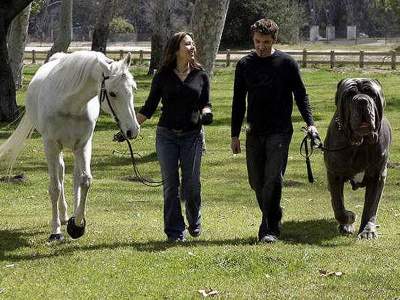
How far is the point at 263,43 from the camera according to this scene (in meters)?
7.98

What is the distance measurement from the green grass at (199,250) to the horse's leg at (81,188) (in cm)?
18

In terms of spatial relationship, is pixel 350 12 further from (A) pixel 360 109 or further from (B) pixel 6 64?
(A) pixel 360 109

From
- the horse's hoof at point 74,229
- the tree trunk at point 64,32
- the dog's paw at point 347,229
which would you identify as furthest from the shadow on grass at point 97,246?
the tree trunk at point 64,32

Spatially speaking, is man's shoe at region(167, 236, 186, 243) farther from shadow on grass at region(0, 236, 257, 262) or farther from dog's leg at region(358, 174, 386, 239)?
dog's leg at region(358, 174, 386, 239)

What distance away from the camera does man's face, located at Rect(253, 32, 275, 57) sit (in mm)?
7941

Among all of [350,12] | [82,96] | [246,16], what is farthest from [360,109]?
[350,12]

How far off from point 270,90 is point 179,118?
0.90 metres

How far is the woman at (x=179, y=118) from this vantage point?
8.05 metres

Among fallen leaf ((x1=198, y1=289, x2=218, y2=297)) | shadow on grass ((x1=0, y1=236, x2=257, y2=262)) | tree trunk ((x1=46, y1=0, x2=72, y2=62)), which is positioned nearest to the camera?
fallen leaf ((x1=198, y1=289, x2=218, y2=297))

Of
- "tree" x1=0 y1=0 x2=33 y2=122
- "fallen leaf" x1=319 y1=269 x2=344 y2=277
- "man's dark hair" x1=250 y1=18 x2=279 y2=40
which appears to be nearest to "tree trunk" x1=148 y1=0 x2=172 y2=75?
"tree" x1=0 y1=0 x2=33 y2=122

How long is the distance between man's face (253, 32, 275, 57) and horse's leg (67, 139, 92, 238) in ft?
6.47

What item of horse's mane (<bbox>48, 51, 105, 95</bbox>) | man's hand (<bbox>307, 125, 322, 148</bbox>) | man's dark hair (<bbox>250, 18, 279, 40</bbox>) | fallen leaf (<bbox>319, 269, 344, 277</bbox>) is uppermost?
man's dark hair (<bbox>250, 18, 279, 40</bbox>)

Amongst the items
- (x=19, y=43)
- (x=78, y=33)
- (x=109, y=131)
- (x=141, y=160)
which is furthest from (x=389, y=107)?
(x=78, y=33)

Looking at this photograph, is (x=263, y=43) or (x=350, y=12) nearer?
(x=263, y=43)
